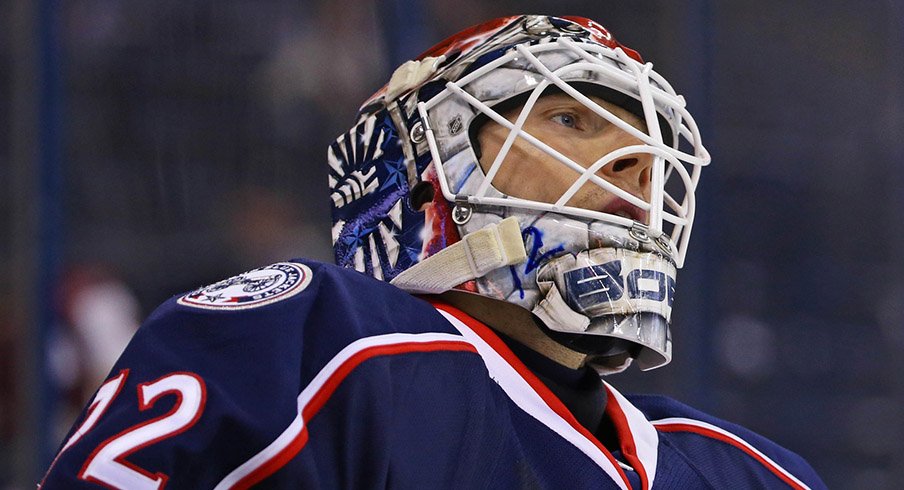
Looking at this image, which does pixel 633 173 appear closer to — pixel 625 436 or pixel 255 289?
pixel 625 436

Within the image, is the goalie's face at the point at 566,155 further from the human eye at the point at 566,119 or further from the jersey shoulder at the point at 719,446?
the jersey shoulder at the point at 719,446

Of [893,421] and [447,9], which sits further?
[893,421]

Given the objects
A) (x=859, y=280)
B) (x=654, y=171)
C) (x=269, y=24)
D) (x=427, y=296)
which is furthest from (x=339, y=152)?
(x=859, y=280)

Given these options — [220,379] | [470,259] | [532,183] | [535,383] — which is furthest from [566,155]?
[220,379]

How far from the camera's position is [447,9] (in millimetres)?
3158

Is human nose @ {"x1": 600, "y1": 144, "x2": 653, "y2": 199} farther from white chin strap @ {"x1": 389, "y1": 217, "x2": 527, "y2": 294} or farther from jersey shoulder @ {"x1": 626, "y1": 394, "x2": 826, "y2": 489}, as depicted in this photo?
jersey shoulder @ {"x1": 626, "y1": 394, "x2": 826, "y2": 489}

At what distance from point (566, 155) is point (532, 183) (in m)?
0.05

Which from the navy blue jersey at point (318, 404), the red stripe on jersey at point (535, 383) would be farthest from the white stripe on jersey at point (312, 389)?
the red stripe on jersey at point (535, 383)

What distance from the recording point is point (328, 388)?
1.19 m

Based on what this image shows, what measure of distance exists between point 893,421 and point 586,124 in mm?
2519

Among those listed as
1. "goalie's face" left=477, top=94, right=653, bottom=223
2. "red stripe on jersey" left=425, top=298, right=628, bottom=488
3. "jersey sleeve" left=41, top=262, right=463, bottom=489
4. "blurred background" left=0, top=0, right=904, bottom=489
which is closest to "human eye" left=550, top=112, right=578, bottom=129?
Answer: "goalie's face" left=477, top=94, right=653, bottom=223

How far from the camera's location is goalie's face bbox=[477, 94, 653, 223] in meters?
1.51

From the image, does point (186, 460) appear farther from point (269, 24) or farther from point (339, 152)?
point (269, 24)

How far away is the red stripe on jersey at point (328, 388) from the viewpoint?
3.71 ft
